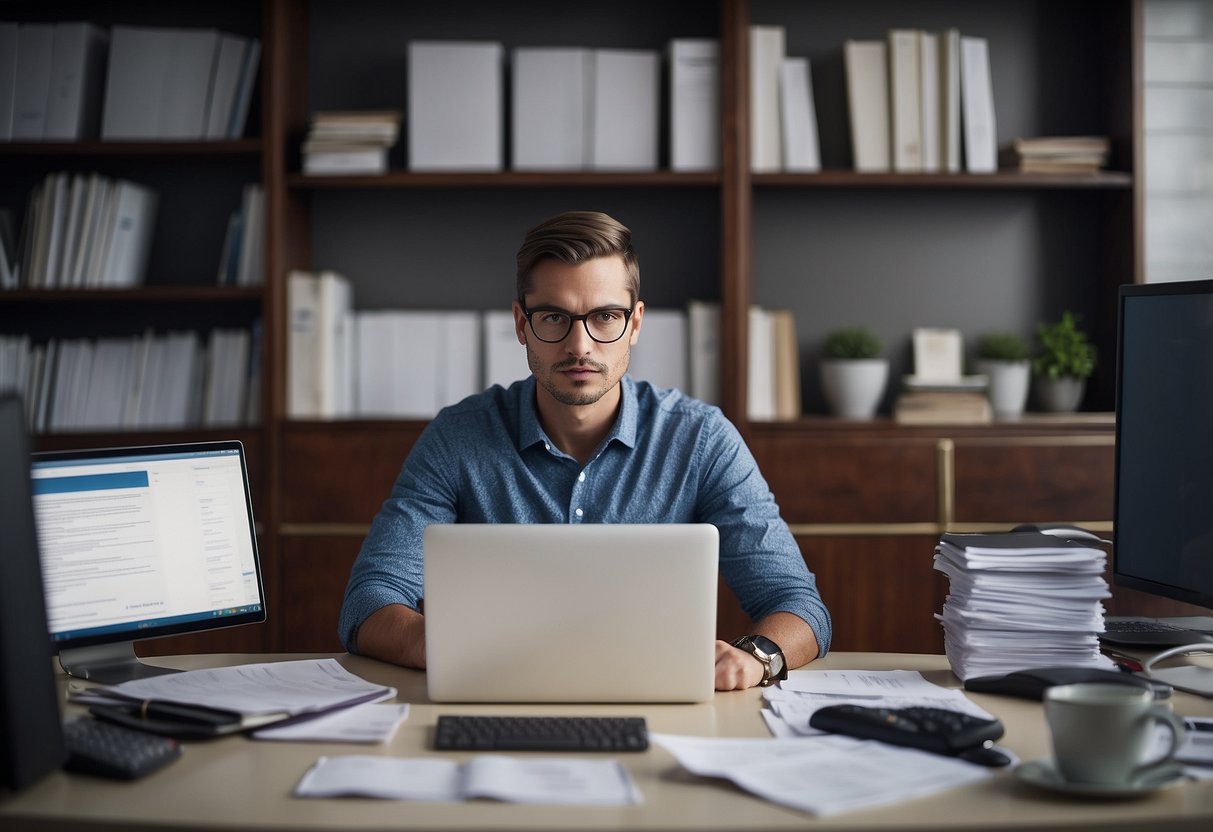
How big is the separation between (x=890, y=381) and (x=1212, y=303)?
178cm

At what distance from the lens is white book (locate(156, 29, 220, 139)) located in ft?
9.91

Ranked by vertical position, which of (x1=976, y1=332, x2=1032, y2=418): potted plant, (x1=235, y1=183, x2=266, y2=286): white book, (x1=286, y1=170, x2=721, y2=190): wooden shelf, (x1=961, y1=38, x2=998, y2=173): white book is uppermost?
(x1=961, y1=38, x2=998, y2=173): white book

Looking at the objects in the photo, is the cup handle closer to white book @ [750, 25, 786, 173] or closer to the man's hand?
the man's hand

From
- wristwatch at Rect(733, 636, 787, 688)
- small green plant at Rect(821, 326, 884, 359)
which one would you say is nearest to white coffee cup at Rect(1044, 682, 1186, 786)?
wristwatch at Rect(733, 636, 787, 688)

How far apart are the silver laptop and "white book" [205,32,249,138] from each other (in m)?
2.07

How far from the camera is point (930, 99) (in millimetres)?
3012

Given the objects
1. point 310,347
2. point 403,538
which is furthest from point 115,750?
point 310,347

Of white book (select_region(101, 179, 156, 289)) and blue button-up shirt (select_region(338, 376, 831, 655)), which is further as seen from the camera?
white book (select_region(101, 179, 156, 289))

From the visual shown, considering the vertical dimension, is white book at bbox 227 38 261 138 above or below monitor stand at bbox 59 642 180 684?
above

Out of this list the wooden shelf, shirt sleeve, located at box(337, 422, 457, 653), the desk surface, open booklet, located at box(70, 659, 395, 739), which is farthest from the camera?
the wooden shelf

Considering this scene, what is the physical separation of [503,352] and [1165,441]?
182 centimetres

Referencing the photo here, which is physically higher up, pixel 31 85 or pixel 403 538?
pixel 31 85

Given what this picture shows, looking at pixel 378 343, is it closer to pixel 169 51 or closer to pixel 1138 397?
pixel 169 51

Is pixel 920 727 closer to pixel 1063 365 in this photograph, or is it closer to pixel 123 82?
pixel 1063 365
